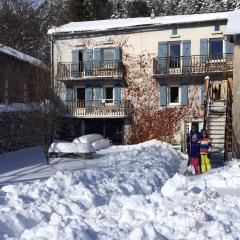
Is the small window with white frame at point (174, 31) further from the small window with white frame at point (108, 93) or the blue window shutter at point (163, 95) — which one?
the small window with white frame at point (108, 93)

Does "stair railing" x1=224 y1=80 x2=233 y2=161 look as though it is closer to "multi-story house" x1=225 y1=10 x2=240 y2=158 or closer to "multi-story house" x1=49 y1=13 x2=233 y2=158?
"multi-story house" x1=225 y1=10 x2=240 y2=158

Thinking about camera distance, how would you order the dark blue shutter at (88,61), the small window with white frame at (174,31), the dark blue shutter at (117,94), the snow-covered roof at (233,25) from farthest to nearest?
the dark blue shutter at (88,61) < the dark blue shutter at (117,94) < the small window with white frame at (174,31) < the snow-covered roof at (233,25)

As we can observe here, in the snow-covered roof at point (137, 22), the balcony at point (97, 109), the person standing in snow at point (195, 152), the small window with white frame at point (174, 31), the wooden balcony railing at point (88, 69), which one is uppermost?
the snow-covered roof at point (137, 22)

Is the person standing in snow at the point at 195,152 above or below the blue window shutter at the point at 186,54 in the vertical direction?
below

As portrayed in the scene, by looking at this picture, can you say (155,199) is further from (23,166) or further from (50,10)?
(50,10)

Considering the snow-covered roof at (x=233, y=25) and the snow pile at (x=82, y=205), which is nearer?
the snow pile at (x=82, y=205)

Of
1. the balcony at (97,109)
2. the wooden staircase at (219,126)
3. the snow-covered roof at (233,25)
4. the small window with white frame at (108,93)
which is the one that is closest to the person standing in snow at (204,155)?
the wooden staircase at (219,126)

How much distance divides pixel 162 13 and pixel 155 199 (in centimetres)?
5107

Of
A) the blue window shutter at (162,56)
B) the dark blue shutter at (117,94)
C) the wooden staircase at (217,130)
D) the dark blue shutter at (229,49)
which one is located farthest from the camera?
the dark blue shutter at (117,94)

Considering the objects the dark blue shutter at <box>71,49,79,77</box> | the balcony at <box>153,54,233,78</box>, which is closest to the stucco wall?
the balcony at <box>153,54,233,78</box>

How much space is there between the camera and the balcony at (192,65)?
1095 inches

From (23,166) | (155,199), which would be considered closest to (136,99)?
(23,166)

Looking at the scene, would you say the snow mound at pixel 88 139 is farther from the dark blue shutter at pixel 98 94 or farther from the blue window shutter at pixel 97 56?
the blue window shutter at pixel 97 56

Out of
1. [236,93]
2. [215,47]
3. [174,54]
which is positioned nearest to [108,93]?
[174,54]
